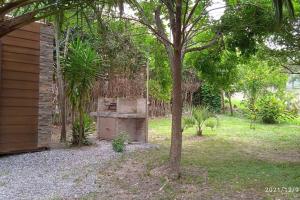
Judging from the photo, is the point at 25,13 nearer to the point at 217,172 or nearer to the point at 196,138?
the point at 217,172

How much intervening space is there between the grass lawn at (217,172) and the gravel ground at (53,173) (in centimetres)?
43

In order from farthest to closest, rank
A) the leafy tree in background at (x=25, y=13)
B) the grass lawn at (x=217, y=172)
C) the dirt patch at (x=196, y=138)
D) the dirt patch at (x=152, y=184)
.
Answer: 1. the dirt patch at (x=196, y=138)
2. the grass lawn at (x=217, y=172)
3. the dirt patch at (x=152, y=184)
4. the leafy tree in background at (x=25, y=13)

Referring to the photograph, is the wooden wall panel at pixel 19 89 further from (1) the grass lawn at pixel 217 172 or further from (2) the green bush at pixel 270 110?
(2) the green bush at pixel 270 110

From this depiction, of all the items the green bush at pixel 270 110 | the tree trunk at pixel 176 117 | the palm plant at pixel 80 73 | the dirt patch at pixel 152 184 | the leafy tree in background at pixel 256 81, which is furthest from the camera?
the leafy tree in background at pixel 256 81

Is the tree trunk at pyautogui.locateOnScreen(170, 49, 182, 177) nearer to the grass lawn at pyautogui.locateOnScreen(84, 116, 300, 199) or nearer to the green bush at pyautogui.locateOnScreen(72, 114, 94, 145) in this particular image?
the grass lawn at pyautogui.locateOnScreen(84, 116, 300, 199)

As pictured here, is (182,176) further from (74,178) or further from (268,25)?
(268,25)

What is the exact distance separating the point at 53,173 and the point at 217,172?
2.87 meters

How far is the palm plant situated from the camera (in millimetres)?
8258

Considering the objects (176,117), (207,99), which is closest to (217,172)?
(176,117)

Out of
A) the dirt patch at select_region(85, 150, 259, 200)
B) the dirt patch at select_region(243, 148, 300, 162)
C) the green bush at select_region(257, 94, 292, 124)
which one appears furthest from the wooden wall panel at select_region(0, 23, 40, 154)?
the green bush at select_region(257, 94, 292, 124)

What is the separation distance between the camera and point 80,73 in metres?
8.34

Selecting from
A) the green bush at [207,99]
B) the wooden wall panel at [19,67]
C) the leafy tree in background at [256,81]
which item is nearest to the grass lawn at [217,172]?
the wooden wall panel at [19,67]

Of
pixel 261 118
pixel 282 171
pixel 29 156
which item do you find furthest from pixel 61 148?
pixel 261 118

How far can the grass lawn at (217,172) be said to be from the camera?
4.83 m
